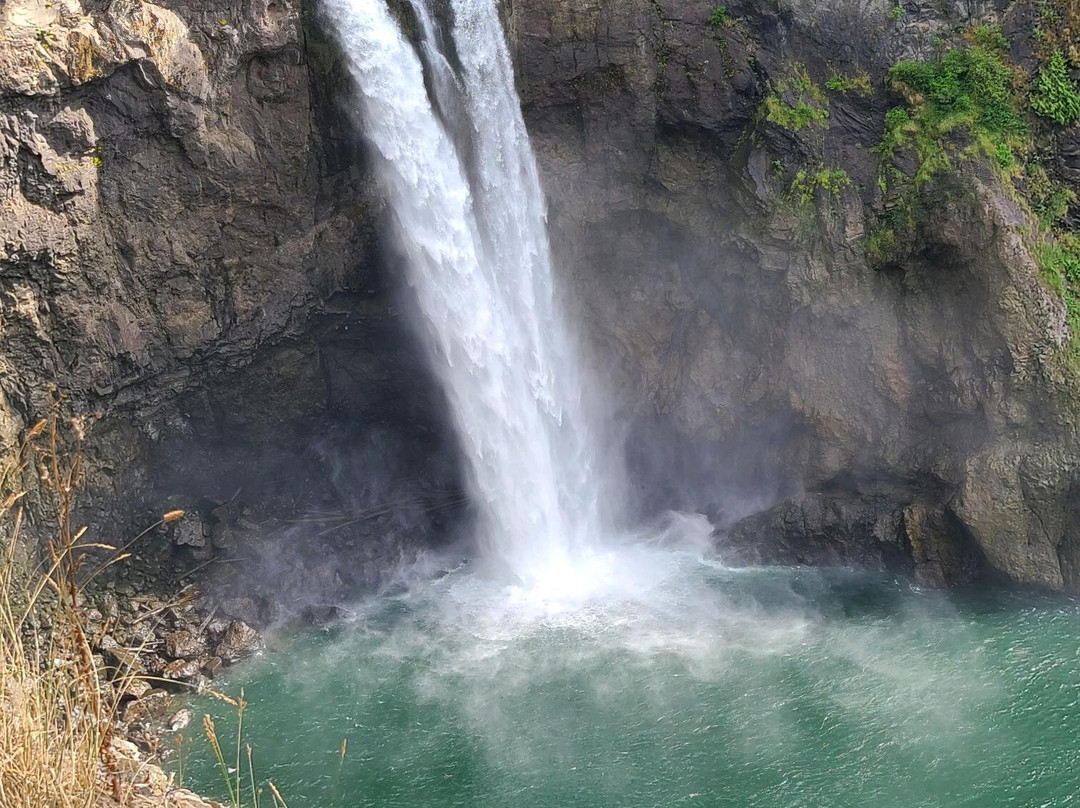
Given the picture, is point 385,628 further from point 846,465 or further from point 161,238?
point 846,465

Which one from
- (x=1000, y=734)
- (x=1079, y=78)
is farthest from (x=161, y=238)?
(x=1079, y=78)

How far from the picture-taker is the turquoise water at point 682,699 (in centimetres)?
1284

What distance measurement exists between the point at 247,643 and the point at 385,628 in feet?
7.36

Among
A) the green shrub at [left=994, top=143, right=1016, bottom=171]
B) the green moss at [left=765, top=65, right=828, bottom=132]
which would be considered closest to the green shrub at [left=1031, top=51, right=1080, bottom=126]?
the green shrub at [left=994, top=143, right=1016, bottom=171]

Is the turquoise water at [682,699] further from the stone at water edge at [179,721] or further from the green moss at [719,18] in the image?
the green moss at [719,18]

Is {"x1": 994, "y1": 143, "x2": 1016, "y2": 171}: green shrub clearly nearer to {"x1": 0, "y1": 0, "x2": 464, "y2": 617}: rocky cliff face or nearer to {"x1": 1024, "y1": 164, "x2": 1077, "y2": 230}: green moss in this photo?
{"x1": 1024, "y1": 164, "x2": 1077, "y2": 230}: green moss

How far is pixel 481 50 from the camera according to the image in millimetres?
17297

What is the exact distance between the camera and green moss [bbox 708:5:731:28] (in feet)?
58.9

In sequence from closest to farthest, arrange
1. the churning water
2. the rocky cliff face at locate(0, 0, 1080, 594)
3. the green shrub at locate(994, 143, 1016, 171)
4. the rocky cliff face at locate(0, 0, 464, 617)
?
A: the churning water < the rocky cliff face at locate(0, 0, 464, 617) < the rocky cliff face at locate(0, 0, 1080, 594) < the green shrub at locate(994, 143, 1016, 171)

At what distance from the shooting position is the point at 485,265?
18234mm

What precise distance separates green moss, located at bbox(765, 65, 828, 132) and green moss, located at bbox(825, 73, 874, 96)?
223 mm

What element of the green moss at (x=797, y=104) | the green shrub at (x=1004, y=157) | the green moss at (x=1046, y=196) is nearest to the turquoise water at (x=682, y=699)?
the green moss at (x=1046, y=196)

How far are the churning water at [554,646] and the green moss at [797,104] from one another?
14.5 ft

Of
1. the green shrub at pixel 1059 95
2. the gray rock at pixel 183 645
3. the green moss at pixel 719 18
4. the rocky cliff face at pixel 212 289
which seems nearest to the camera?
the rocky cliff face at pixel 212 289
